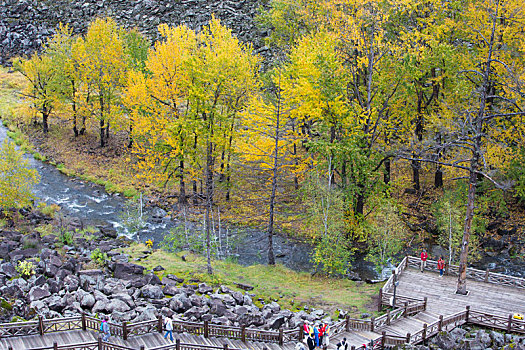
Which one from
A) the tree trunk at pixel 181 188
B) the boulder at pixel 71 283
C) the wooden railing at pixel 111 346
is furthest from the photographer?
the tree trunk at pixel 181 188

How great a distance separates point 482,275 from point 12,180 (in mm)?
34408

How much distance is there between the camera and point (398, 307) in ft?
87.5

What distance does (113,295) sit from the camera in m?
24.5

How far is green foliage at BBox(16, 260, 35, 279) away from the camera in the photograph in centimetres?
2542

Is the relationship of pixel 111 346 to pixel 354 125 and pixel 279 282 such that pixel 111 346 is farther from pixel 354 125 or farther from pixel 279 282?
pixel 354 125

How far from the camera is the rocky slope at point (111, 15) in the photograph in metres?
84.6

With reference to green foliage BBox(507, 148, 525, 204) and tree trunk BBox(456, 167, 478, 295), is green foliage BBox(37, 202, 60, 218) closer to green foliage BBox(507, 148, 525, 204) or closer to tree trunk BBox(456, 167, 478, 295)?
tree trunk BBox(456, 167, 478, 295)

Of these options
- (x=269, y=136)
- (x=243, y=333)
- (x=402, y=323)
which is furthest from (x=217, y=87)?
(x=402, y=323)

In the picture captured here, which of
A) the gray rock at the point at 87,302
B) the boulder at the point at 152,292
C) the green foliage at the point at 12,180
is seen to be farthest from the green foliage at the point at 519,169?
the green foliage at the point at 12,180

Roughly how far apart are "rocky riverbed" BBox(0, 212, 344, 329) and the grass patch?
1091 millimetres

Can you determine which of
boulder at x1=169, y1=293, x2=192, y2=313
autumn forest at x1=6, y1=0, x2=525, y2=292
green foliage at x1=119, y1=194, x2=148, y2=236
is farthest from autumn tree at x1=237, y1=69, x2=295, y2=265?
green foliage at x1=119, y1=194, x2=148, y2=236

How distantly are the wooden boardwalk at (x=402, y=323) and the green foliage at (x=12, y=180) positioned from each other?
1905cm

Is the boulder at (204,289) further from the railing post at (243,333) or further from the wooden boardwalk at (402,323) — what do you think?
the railing post at (243,333)

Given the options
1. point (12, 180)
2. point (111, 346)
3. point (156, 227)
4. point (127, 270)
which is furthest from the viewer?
point (156, 227)
